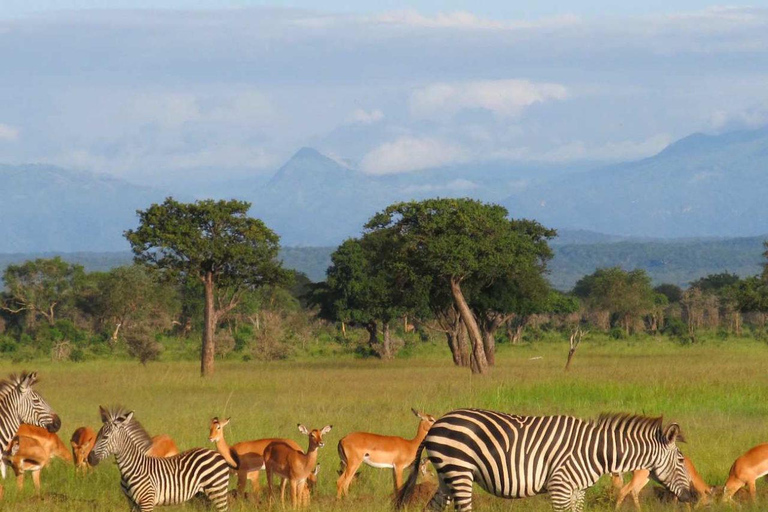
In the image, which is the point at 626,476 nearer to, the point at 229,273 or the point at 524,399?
the point at 524,399

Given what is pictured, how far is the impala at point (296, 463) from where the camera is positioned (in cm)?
1340

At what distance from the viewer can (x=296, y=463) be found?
13391 millimetres

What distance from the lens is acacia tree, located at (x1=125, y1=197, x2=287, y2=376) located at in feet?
124

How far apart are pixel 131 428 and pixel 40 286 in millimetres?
62596

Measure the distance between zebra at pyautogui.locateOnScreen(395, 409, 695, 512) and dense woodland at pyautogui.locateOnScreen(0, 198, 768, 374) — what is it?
25128mm

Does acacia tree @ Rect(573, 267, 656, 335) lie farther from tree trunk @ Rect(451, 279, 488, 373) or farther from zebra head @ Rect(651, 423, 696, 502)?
zebra head @ Rect(651, 423, 696, 502)

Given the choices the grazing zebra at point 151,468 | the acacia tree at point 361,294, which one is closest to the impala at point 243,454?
the grazing zebra at point 151,468

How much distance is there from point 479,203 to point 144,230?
11373mm

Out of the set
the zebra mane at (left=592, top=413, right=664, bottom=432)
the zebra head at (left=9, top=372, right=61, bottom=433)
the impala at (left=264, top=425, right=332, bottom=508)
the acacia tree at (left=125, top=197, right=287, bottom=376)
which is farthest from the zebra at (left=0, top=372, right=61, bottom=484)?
the acacia tree at (left=125, top=197, right=287, bottom=376)

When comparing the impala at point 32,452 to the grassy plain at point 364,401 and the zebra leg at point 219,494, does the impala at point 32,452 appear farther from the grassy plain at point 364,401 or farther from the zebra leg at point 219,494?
the zebra leg at point 219,494

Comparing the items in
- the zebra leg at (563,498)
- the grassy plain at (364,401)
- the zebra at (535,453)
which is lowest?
the grassy plain at (364,401)

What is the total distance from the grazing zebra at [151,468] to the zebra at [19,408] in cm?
162

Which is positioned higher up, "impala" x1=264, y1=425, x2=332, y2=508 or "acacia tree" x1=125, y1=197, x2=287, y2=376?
"acacia tree" x1=125, y1=197, x2=287, y2=376

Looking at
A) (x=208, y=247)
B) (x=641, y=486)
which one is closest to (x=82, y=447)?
(x=641, y=486)
